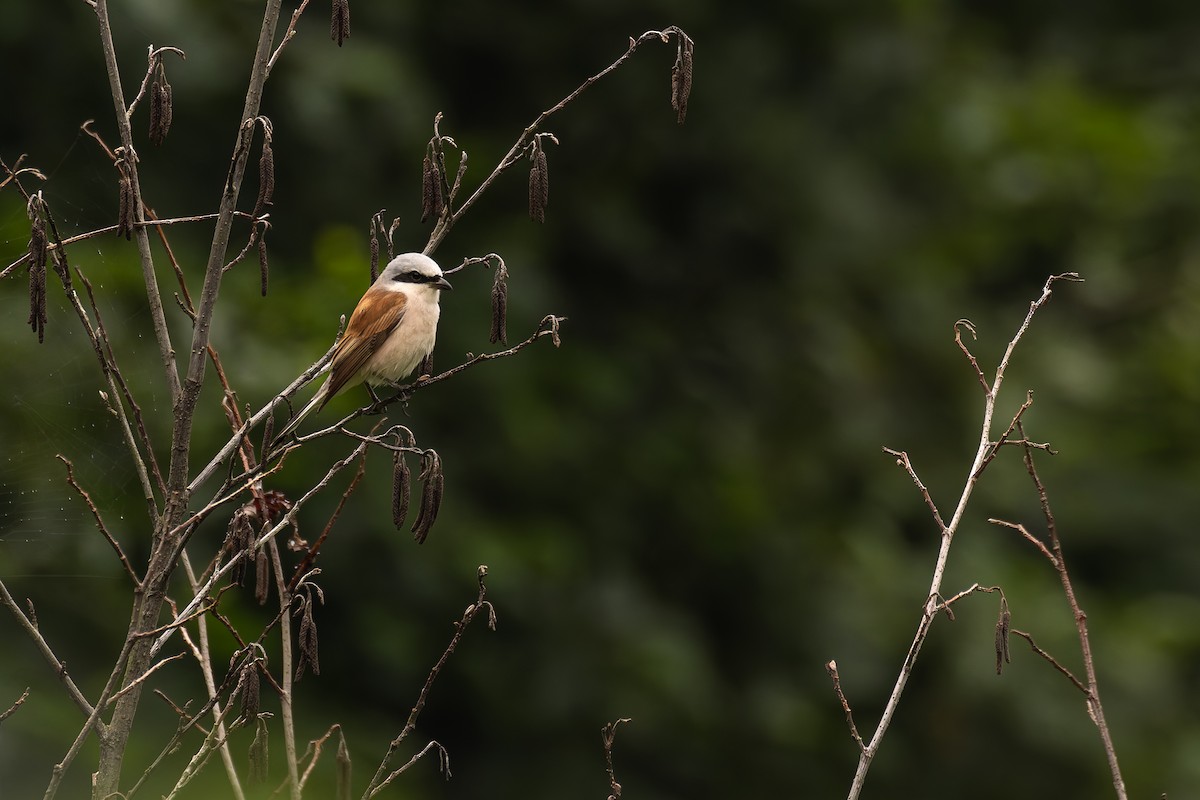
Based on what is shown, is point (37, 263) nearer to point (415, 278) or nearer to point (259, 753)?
point (259, 753)

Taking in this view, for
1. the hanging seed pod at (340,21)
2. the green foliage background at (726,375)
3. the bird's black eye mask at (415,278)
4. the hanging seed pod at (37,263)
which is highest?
the hanging seed pod at (340,21)

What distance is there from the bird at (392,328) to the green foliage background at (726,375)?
A: 4.56 feet

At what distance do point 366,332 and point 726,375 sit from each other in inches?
153

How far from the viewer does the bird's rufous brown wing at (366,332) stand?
368cm

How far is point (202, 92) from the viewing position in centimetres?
551

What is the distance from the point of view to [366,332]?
12.0 feet

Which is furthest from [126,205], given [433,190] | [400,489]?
[400,489]

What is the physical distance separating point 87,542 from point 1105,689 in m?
4.75

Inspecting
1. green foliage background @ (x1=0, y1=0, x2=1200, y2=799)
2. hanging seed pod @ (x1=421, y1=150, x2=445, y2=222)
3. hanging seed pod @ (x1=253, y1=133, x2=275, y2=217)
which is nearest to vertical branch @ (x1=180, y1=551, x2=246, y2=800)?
hanging seed pod @ (x1=253, y1=133, x2=275, y2=217)

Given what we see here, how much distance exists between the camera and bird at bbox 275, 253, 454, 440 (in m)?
3.68

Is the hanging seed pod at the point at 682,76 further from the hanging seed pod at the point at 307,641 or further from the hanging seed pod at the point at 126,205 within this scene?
the hanging seed pod at the point at 307,641

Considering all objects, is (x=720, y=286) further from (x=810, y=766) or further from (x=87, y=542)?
(x=87, y=542)

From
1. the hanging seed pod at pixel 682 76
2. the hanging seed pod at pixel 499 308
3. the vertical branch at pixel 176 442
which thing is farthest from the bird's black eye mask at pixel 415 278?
the vertical branch at pixel 176 442

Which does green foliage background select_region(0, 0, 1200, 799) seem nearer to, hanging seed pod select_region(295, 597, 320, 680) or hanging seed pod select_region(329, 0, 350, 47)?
hanging seed pod select_region(329, 0, 350, 47)
